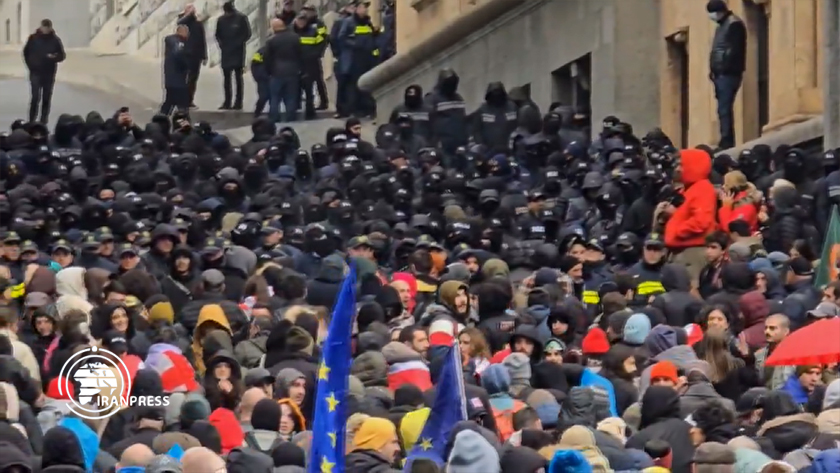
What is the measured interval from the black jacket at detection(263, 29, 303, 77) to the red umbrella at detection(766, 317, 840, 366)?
874 inches

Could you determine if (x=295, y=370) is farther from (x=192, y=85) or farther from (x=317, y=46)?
(x=192, y=85)

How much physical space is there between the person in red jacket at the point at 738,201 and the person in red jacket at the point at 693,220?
0.33 ft

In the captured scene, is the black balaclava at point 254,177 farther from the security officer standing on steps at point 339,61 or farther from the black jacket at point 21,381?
the black jacket at point 21,381

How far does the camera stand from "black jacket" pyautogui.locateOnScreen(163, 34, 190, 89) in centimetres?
4494

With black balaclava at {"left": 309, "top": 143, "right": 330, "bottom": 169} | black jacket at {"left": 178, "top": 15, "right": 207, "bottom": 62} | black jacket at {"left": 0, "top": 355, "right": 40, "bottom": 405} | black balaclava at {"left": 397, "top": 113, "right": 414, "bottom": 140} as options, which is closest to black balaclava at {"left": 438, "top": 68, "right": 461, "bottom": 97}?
black balaclava at {"left": 397, "top": 113, "right": 414, "bottom": 140}

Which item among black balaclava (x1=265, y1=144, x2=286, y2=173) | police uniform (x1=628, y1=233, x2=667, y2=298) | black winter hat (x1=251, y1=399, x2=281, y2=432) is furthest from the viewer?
black balaclava (x1=265, y1=144, x2=286, y2=173)

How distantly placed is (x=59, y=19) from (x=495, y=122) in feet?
143

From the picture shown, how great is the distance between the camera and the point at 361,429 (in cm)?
1798

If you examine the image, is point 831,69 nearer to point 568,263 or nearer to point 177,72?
point 568,263

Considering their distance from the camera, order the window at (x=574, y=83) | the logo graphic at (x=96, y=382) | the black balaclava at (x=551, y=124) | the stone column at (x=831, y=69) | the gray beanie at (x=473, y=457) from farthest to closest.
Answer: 1. the window at (x=574, y=83)
2. the black balaclava at (x=551, y=124)
3. the stone column at (x=831, y=69)
4. the logo graphic at (x=96, y=382)
5. the gray beanie at (x=473, y=457)

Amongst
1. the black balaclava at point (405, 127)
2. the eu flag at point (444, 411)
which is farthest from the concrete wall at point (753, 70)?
the eu flag at point (444, 411)

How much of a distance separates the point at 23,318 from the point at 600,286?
176 inches

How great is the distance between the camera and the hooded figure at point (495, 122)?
3491cm

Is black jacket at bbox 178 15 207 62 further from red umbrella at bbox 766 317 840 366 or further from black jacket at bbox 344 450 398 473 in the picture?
black jacket at bbox 344 450 398 473
